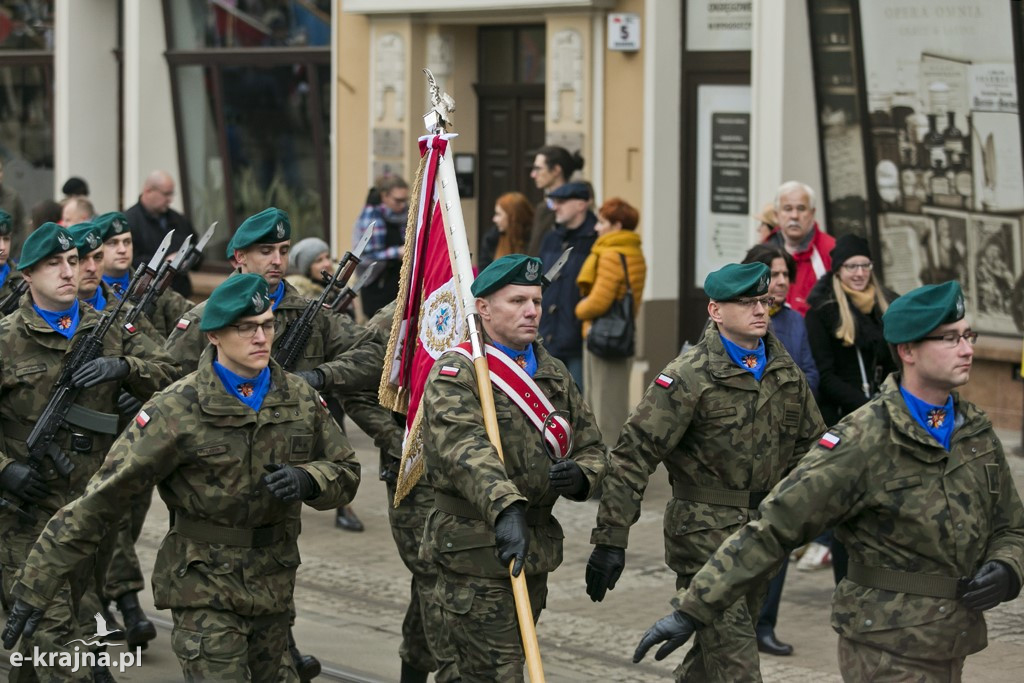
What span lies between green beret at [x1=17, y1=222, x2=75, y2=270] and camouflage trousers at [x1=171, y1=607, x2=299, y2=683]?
84.1 inches

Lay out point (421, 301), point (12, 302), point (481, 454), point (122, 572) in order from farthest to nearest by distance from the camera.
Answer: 1. point (12, 302)
2. point (122, 572)
3. point (421, 301)
4. point (481, 454)

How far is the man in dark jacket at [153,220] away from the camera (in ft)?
43.3

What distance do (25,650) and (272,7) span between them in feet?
39.4

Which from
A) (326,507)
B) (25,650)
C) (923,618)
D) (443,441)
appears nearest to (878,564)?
(923,618)

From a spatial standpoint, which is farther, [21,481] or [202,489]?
[21,481]

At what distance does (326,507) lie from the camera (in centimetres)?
643

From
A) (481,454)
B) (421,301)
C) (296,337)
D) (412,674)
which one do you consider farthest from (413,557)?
(481,454)

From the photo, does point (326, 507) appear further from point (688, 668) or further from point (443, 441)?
point (688, 668)

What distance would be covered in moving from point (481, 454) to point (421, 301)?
1474 millimetres

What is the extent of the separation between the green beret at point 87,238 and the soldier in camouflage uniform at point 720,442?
10.1 feet

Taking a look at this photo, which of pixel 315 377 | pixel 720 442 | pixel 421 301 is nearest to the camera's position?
pixel 720 442

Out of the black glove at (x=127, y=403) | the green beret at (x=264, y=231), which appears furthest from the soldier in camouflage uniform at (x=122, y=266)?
the green beret at (x=264, y=231)

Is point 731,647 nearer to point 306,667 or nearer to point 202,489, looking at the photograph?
point 202,489

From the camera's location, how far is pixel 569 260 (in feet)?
39.6
